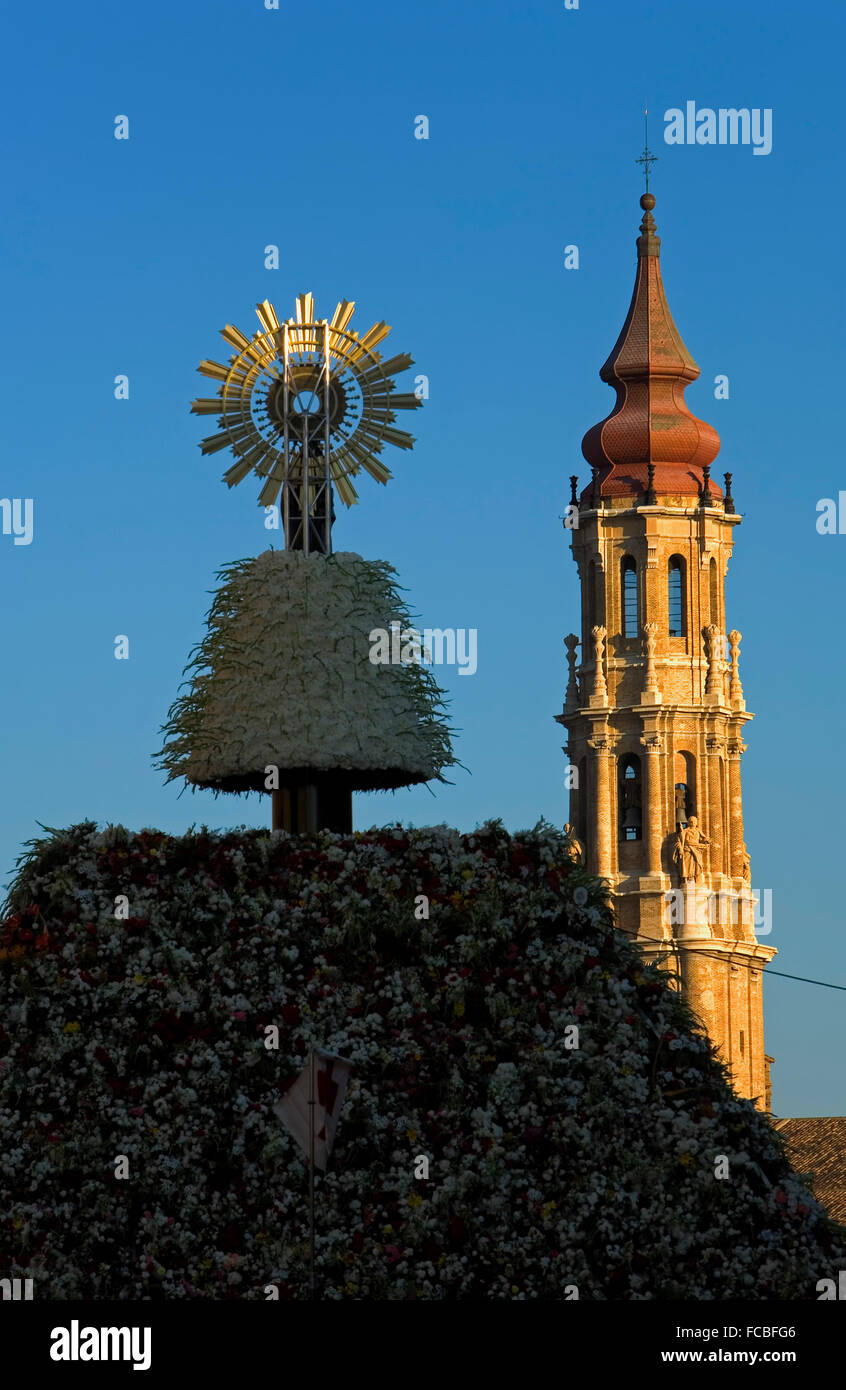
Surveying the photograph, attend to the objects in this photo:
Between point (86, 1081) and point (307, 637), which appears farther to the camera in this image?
point (307, 637)

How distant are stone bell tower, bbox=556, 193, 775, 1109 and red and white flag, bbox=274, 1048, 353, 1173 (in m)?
75.9

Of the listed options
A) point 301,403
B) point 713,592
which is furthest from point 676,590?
point 301,403

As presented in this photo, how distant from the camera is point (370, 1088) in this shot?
2408cm

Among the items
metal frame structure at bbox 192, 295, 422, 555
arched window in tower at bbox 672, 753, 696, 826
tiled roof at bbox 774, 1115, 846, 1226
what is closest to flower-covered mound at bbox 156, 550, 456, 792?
metal frame structure at bbox 192, 295, 422, 555

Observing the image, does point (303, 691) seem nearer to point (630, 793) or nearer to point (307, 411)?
point (307, 411)

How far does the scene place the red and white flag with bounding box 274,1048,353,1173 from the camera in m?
22.7

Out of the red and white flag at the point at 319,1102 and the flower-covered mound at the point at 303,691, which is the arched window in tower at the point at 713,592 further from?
the red and white flag at the point at 319,1102

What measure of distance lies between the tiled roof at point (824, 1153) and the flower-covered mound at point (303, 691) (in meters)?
54.8

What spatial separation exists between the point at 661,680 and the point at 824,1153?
2178 centimetres

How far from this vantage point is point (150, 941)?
25016mm

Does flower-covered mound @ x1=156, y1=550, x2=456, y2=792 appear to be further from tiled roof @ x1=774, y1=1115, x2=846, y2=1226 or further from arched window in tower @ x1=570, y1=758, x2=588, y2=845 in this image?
arched window in tower @ x1=570, y1=758, x2=588, y2=845
